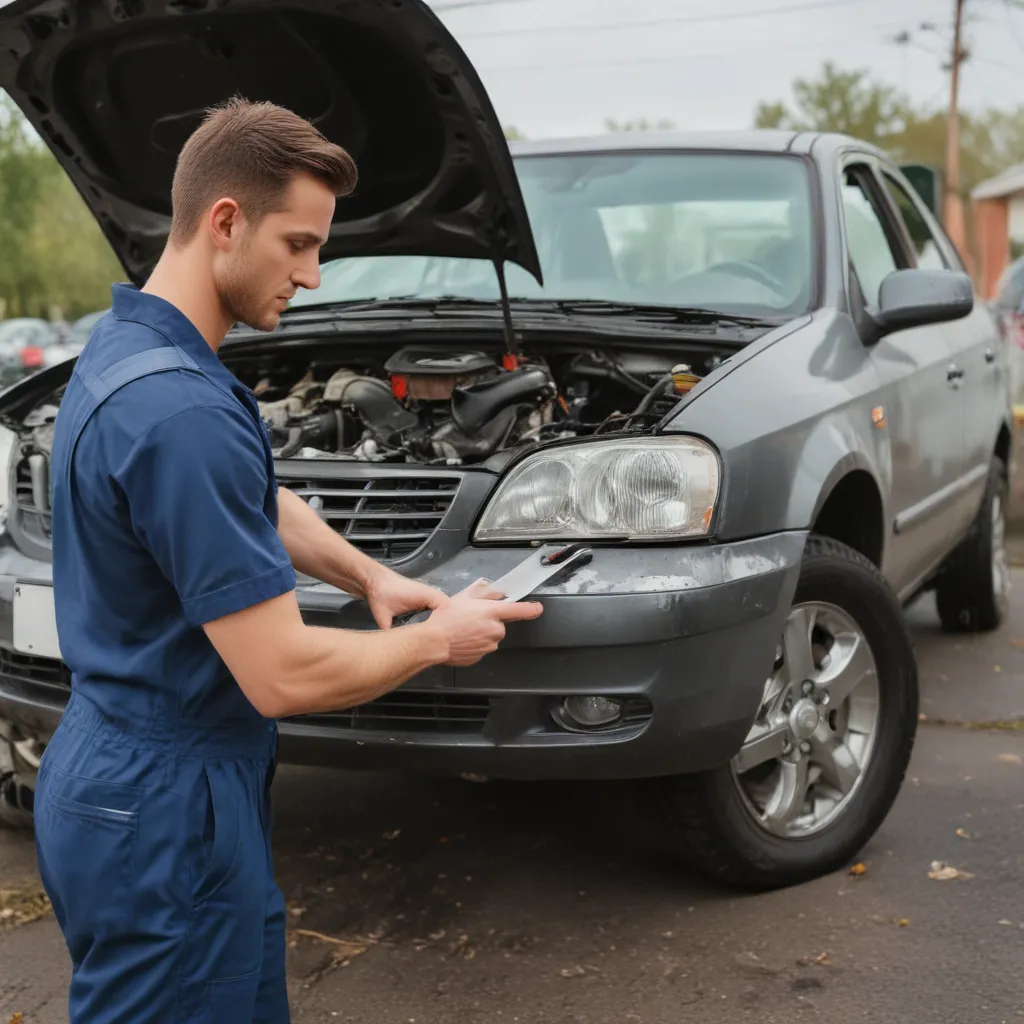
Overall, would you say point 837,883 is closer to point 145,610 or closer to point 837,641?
point 837,641

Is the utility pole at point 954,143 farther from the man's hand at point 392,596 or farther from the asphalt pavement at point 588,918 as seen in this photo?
the man's hand at point 392,596

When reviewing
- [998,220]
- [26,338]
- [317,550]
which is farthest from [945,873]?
[26,338]

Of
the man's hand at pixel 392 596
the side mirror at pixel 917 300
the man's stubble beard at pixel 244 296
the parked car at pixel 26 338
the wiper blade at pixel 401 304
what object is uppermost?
the man's stubble beard at pixel 244 296

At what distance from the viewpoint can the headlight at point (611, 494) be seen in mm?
2637

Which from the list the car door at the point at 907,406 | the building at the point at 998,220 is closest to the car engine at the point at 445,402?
the car door at the point at 907,406

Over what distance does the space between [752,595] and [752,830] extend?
2.01ft

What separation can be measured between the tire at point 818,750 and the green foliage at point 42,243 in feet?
126

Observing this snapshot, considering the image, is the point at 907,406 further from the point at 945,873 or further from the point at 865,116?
the point at 865,116

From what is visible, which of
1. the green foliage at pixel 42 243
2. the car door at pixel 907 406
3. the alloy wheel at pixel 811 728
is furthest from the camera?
the green foliage at pixel 42 243

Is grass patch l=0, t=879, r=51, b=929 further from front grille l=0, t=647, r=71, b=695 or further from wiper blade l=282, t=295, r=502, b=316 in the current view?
wiper blade l=282, t=295, r=502, b=316

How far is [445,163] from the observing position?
3256 mm

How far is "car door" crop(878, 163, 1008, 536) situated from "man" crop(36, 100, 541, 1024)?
10.4 feet

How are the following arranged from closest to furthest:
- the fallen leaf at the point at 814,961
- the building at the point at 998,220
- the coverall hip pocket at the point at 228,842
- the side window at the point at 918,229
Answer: the coverall hip pocket at the point at 228,842
the fallen leaf at the point at 814,961
the side window at the point at 918,229
the building at the point at 998,220

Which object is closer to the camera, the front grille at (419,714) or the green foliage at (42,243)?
the front grille at (419,714)
